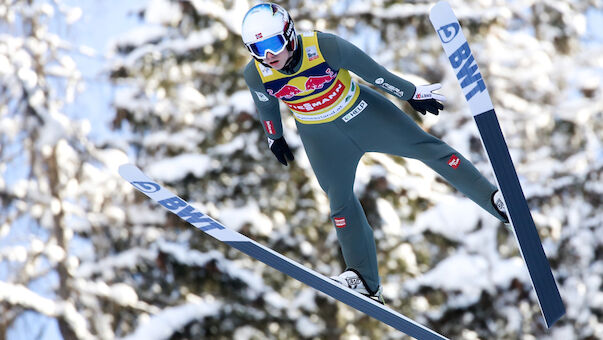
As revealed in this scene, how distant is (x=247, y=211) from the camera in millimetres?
8742

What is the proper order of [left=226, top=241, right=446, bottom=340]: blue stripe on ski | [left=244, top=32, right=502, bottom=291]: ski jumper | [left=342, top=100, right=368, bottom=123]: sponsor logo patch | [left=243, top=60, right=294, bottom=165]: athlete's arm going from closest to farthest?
[left=244, top=32, right=502, bottom=291]: ski jumper, [left=243, top=60, right=294, bottom=165]: athlete's arm, [left=342, top=100, right=368, bottom=123]: sponsor logo patch, [left=226, top=241, right=446, bottom=340]: blue stripe on ski

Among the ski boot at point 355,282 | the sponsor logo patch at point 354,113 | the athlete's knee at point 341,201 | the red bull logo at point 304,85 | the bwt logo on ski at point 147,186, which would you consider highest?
the red bull logo at point 304,85

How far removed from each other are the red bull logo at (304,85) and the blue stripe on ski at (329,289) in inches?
30.7

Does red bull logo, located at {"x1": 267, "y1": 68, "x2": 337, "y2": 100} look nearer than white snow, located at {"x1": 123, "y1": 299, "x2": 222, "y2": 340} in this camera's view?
Yes

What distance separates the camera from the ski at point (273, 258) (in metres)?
3.47

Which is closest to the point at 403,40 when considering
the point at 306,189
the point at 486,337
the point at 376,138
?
the point at 306,189

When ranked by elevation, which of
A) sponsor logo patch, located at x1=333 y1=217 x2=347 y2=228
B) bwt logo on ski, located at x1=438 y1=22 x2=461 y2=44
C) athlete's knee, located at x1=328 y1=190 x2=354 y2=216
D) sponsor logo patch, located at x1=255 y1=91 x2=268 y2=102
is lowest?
sponsor logo patch, located at x1=333 y1=217 x2=347 y2=228

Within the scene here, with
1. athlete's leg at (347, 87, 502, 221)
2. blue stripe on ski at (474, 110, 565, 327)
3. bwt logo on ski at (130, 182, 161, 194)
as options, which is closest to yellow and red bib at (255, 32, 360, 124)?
athlete's leg at (347, 87, 502, 221)

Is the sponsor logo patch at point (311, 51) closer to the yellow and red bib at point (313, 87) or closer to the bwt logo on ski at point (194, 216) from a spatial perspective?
the yellow and red bib at point (313, 87)

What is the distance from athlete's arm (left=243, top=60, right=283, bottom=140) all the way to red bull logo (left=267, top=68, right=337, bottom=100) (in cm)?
8

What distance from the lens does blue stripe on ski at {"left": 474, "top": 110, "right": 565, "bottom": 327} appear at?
3096 mm

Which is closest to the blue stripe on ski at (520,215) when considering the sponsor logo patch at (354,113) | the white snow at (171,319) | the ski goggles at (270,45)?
the sponsor logo patch at (354,113)

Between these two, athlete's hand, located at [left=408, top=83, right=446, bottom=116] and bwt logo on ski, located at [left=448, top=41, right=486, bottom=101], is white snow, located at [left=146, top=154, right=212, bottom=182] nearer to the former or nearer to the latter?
athlete's hand, located at [left=408, top=83, right=446, bottom=116]

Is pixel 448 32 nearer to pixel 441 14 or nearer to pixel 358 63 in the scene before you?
pixel 441 14
